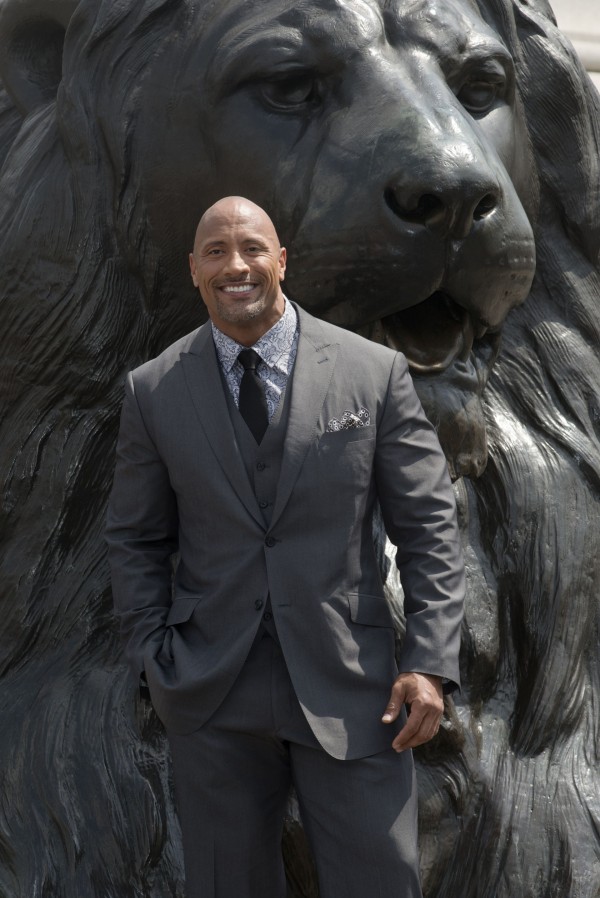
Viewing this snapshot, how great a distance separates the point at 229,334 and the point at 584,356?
4.11 feet

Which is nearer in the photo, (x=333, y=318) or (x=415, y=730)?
(x=415, y=730)

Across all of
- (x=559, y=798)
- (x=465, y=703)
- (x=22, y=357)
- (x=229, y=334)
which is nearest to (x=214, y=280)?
(x=229, y=334)

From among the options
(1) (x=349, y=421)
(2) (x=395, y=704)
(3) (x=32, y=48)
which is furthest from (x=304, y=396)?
(3) (x=32, y=48)

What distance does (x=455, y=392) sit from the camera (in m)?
3.15

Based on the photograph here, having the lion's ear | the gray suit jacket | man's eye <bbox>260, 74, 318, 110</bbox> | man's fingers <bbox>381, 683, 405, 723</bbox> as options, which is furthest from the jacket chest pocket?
the lion's ear

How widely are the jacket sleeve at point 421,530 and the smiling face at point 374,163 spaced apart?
1.50 ft

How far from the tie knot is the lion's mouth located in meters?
0.57

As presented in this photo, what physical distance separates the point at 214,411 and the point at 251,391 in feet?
0.23

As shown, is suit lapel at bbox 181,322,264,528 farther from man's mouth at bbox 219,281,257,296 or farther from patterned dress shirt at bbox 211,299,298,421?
man's mouth at bbox 219,281,257,296

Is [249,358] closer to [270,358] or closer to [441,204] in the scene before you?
[270,358]

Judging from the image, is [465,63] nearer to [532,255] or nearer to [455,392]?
[532,255]

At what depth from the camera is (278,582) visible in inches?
98.7

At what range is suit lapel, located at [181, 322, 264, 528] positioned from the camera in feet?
8.34

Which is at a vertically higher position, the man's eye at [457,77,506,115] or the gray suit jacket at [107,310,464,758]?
the man's eye at [457,77,506,115]
